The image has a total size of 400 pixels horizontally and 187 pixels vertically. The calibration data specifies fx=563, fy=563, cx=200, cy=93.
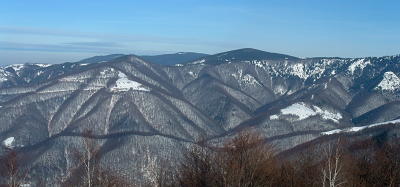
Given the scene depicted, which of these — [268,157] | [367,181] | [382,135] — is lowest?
[382,135]

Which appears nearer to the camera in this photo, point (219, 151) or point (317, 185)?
point (219, 151)

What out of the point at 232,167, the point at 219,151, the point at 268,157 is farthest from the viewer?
the point at 268,157

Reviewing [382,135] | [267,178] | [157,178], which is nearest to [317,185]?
[267,178]

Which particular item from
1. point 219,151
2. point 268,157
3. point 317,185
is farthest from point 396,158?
point 219,151

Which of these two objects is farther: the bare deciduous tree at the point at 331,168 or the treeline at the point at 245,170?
the treeline at the point at 245,170

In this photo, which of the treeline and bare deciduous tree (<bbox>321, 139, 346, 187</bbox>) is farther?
the treeline

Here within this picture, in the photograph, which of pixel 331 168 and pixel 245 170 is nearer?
pixel 245 170

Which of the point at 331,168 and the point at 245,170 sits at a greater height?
the point at 331,168

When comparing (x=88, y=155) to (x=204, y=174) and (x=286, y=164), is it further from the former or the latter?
(x=286, y=164)

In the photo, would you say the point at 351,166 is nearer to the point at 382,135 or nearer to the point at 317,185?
the point at 317,185

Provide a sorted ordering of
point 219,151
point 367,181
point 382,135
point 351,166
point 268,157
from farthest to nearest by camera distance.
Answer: point 382,135 → point 351,166 → point 367,181 → point 268,157 → point 219,151

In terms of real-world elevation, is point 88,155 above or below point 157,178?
above
